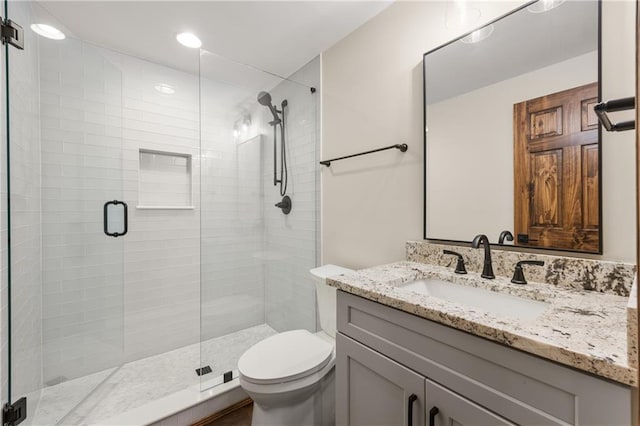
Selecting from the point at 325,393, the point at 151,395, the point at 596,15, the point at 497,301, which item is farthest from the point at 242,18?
the point at 151,395

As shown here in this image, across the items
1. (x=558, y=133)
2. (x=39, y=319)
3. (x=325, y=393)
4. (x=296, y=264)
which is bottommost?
(x=325, y=393)

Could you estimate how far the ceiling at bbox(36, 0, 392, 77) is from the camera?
1.63 metres

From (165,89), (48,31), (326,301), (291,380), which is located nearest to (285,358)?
(291,380)

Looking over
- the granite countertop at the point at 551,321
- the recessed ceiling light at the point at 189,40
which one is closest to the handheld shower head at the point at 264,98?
the recessed ceiling light at the point at 189,40

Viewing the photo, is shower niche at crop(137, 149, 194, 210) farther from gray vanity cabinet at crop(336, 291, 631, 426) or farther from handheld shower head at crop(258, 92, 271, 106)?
gray vanity cabinet at crop(336, 291, 631, 426)

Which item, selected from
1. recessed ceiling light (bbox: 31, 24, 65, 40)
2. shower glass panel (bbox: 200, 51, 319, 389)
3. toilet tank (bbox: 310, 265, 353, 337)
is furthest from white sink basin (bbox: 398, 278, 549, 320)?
recessed ceiling light (bbox: 31, 24, 65, 40)

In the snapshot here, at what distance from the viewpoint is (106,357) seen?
204 centimetres

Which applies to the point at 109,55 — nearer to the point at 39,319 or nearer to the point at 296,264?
the point at 39,319

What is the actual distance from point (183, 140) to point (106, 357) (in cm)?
180

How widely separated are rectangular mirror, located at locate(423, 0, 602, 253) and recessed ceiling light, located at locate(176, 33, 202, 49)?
1.59 meters

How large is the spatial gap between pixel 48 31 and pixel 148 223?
138 cm

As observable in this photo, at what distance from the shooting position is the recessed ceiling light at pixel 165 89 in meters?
2.34

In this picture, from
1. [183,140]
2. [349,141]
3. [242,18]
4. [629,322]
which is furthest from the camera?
[183,140]

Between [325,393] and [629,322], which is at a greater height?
[629,322]
